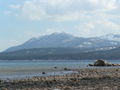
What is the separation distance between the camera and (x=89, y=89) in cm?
3394

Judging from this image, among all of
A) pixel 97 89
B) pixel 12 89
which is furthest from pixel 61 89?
pixel 12 89

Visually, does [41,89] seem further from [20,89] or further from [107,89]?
[107,89]

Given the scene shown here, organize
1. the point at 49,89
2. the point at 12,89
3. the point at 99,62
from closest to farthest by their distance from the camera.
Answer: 1. the point at 49,89
2. the point at 12,89
3. the point at 99,62

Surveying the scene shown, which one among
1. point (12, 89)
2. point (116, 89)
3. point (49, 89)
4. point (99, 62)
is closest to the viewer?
point (116, 89)

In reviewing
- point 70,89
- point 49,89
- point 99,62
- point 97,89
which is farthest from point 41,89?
point 99,62

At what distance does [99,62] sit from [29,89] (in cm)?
9653

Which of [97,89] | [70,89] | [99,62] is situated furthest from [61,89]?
[99,62]

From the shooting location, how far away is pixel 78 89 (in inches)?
1347

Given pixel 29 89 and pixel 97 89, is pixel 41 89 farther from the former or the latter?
pixel 97 89

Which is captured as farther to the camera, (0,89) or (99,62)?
(99,62)

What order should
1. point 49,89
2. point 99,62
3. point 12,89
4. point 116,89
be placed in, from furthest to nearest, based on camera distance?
point 99,62 → point 12,89 → point 49,89 → point 116,89

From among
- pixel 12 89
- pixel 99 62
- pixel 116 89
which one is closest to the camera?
pixel 116 89

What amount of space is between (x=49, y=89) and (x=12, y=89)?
4.74 m

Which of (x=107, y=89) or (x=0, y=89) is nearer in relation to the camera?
(x=107, y=89)
